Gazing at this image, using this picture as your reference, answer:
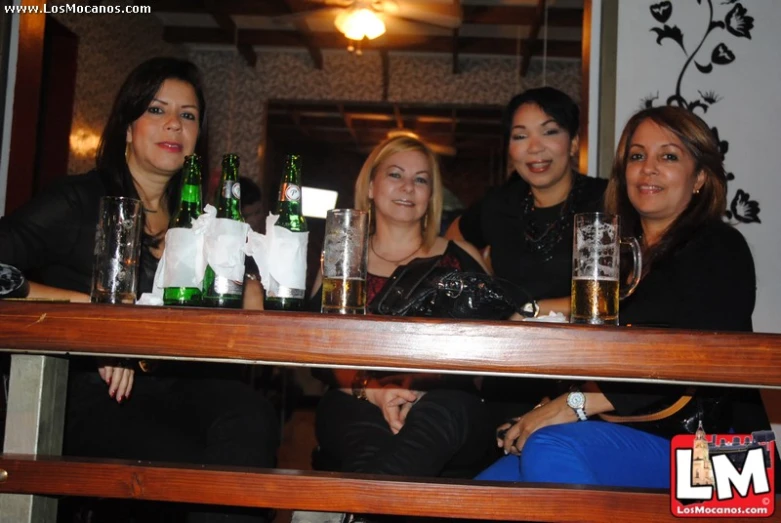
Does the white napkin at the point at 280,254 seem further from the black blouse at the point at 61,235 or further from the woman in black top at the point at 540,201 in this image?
the woman in black top at the point at 540,201

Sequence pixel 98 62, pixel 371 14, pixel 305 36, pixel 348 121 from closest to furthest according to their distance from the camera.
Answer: pixel 371 14 < pixel 98 62 < pixel 305 36 < pixel 348 121

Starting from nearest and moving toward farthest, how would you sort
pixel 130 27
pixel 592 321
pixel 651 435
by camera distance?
1. pixel 592 321
2. pixel 651 435
3. pixel 130 27

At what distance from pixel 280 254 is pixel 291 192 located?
→ 24 centimetres

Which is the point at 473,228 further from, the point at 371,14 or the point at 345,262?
the point at 371,14

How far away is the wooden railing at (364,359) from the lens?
2.79 feet

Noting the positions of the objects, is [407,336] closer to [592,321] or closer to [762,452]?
[592,321]

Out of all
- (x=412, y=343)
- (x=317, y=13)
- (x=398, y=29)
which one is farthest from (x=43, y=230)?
(x=398, y=29)

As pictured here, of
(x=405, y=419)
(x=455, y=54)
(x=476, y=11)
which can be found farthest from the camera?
(x=455, y=54)

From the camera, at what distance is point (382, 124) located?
26.8 feet

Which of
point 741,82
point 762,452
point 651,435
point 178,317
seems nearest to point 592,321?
point 762,452

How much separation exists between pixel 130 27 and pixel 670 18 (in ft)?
13.1

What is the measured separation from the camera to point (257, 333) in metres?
0.88

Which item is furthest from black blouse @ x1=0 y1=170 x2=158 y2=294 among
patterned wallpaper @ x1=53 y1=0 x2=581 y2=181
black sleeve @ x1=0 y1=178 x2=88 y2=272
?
patterned wallpaper @ x1=53 y1=0 x2=581 y2=181

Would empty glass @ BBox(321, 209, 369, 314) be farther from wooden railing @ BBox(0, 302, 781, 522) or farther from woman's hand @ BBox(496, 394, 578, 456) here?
woman's hand @ BBox(496, 394, 578, 456)
